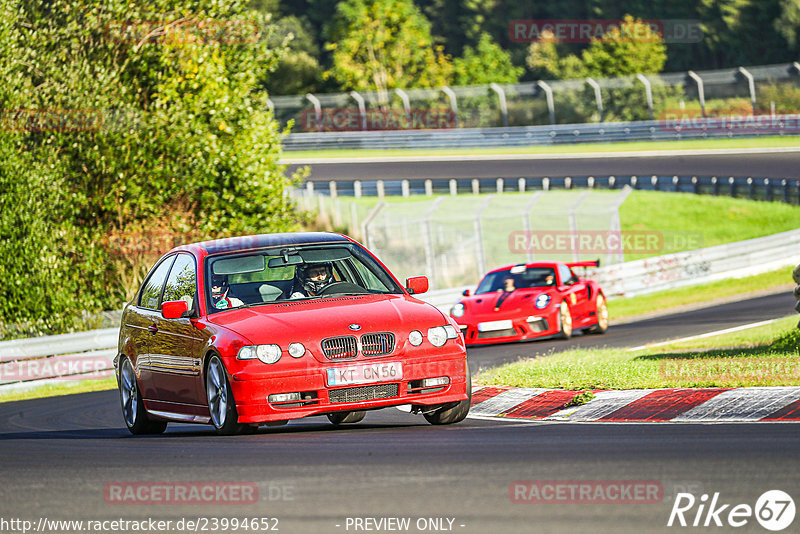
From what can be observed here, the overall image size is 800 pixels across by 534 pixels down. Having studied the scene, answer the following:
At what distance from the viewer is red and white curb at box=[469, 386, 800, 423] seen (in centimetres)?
846

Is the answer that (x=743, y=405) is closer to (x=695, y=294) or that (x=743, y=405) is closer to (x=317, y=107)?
(x=695, y=294)

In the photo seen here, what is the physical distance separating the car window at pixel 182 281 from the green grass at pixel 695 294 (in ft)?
53.5

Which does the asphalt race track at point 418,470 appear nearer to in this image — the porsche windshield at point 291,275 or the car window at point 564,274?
the porsche windshield at point 291,275

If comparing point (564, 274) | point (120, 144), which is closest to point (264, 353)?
point (564, 274)

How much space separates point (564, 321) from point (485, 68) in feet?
201

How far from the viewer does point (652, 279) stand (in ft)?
95.0

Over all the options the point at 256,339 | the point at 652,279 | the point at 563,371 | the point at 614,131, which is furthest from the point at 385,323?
the point at 614,131

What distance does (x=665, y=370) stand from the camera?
37.4 ft

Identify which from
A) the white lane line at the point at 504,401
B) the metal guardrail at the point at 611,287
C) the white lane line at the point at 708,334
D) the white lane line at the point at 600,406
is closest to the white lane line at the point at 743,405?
the white lane line at the point at 600,406

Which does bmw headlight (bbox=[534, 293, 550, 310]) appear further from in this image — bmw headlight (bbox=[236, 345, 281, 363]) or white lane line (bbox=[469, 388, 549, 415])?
bmw headlight (bbox=[236, 345, 281, 363])

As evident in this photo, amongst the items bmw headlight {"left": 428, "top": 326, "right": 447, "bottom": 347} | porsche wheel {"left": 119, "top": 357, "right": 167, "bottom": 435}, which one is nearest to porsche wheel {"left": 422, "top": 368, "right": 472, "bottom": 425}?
bmw headlight {"left": 428, "top": 326, "right": 447, "bottom": 347}

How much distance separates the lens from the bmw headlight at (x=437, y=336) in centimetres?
881

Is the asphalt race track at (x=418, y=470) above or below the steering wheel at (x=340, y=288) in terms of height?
below

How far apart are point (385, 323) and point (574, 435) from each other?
1.61 metres
